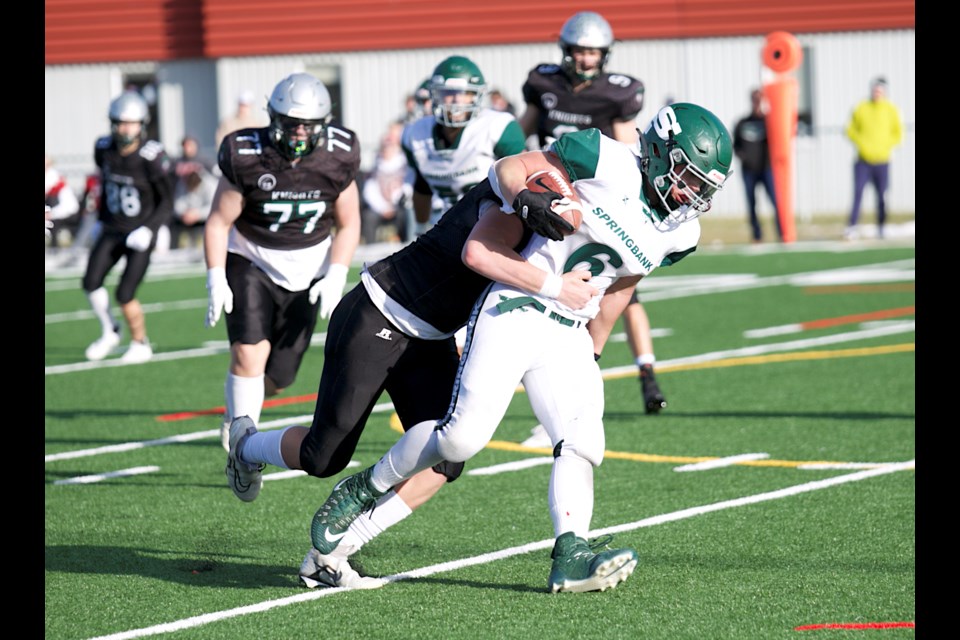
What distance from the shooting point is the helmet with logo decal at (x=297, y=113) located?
6.22m

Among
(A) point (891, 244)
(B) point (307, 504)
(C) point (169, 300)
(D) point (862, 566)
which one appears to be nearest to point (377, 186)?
(C) point (169, 300)

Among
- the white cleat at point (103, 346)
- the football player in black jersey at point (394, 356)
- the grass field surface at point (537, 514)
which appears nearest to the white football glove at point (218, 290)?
the grass field surface at point (537, 514)

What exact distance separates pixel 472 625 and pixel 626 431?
3.48 metres

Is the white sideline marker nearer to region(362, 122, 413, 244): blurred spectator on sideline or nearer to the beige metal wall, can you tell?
region(362, 122, 413, 244): blurred spectator on sideline

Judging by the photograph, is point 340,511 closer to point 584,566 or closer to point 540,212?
point 584,566

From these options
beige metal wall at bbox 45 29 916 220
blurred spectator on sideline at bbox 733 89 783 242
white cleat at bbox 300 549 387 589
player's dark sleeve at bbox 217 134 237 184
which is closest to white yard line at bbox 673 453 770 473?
white cleat at bbox 300 549 387 589

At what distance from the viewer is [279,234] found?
6.82m

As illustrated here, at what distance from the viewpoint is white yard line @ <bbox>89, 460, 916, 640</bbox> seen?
15.1ft

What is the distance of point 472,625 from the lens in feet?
14.8

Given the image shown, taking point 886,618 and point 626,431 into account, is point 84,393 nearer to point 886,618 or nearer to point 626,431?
point 626,431

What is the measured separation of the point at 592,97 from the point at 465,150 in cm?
90

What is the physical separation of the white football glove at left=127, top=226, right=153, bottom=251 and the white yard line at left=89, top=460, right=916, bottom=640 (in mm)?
6250

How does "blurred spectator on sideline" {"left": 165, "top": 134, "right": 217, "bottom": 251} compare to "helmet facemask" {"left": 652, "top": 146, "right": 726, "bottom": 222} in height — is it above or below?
below

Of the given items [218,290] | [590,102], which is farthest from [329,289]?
[590,102]
